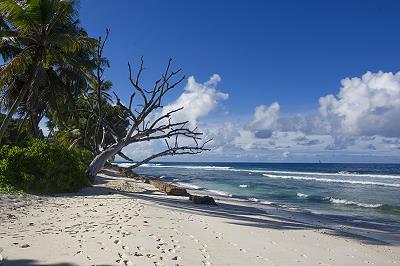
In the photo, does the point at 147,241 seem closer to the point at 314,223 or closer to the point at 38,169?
the point at 314,223

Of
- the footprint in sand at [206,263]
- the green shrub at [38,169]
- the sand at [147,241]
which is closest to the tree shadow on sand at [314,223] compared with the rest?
the sand at [147,241]

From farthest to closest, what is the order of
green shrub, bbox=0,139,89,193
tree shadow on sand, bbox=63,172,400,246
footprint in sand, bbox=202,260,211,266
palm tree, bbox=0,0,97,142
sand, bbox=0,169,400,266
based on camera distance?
1. palm tree, bbox=0,0,97,142
2. green shrub, bbox=0,139,89,193
3. tree shadow on sand, bbox=63,172,400,246
4. footprint in sand, bbox=202,260,211,266
5. sand, bbox=0,169,400,266

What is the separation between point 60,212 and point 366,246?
7.74 metres

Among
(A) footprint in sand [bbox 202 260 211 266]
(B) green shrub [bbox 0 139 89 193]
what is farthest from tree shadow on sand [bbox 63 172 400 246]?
(A) footprint in sand [bbox 202 260 211 266]

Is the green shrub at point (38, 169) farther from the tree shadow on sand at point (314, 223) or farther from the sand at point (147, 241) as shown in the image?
the sand at point (147, 241)

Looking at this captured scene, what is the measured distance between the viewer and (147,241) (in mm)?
6641

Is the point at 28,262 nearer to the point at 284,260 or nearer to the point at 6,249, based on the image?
the point at 6,249

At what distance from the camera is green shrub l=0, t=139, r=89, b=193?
13.1m

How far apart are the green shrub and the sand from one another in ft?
8.17

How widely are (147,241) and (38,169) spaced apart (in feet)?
29.5

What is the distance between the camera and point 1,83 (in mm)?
16062

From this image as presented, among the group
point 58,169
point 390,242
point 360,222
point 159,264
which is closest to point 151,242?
point 159,264

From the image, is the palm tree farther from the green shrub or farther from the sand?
the sand

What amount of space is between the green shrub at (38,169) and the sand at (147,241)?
98.1 inches
